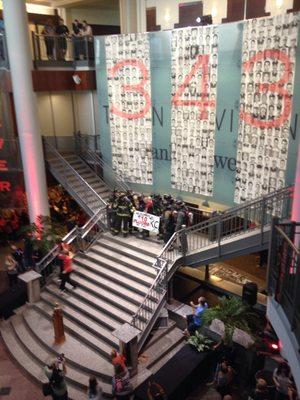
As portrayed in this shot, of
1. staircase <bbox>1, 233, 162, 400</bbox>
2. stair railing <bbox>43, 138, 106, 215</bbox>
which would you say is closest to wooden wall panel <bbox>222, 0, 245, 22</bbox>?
stair railing <bbox>43, 138, 106, 215</bbox>

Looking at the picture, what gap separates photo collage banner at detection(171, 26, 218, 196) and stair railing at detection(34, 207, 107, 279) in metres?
3.35

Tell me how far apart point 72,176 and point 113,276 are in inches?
219

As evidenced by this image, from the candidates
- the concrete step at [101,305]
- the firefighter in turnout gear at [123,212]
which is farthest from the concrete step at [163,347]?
the firefighter in turnout gear at [123,212]

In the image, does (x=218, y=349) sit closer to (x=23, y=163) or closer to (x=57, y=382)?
(x=57, y=382)

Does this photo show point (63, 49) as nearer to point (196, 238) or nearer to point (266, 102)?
point (266, 102)

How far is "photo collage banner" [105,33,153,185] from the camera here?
46.5ft

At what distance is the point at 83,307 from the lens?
38.9 feet

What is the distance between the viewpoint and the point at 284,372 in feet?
28.2

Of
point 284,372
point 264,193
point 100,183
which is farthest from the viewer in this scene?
point 100,183

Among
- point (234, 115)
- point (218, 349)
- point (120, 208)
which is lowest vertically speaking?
point (218, 349)

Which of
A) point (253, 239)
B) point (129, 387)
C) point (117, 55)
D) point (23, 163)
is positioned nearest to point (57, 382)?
point (129, 387)

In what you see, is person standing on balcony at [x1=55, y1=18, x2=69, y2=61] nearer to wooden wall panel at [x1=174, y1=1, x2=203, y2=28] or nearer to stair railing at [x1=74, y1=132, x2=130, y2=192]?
stair railing at [x1=74, y1=132, x2=130, y2=192]

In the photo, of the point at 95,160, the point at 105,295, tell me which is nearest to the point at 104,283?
the point at 105,295

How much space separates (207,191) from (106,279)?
15.4 ft
